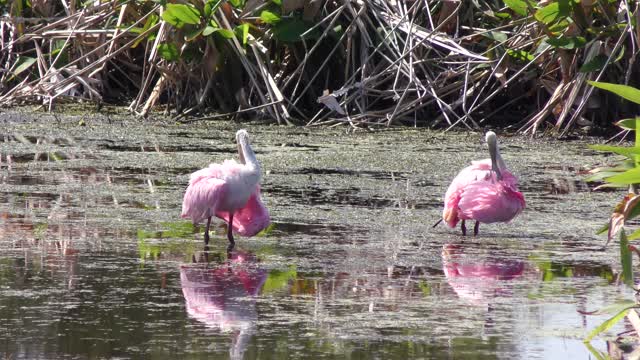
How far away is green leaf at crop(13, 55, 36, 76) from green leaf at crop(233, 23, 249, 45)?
7.25 ft

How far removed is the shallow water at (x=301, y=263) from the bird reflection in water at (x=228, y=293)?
0.01 metres

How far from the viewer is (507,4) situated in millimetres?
10031

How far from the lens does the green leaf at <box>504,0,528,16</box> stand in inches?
394

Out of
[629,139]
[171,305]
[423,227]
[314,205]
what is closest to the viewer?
[171,305]

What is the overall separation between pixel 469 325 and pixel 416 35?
645 cm

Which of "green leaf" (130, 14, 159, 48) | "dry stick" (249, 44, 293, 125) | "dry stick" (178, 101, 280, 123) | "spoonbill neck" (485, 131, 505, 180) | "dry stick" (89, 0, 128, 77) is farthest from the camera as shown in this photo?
"dry stick" (89, 0, 128, 77)

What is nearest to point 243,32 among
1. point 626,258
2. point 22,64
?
point 22,64

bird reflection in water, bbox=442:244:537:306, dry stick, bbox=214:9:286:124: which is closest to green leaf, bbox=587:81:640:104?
bird reflection in water, bbox=442:244:537:306

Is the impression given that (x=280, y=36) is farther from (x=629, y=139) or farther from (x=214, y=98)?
(x=629, y=139)

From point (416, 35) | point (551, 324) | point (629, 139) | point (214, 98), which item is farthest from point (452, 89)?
point (551, 324)

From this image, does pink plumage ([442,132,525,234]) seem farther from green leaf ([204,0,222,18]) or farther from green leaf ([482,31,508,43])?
green leaf ([204,0,222,18])

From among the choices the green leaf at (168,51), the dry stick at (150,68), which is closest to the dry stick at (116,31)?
the dry stick at (150,68)

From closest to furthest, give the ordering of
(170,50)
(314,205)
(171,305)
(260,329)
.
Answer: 1. (260,329)
2. (171,305)
3. (314,205)
4. (170,50)

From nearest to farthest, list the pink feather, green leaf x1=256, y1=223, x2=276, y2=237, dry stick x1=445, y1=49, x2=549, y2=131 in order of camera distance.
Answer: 1. the pink feather
2. green leaf x1=256, y1=223, x2=276, y2=237
3. dry stick x1=445, y1=49, x2=549, y2=131
